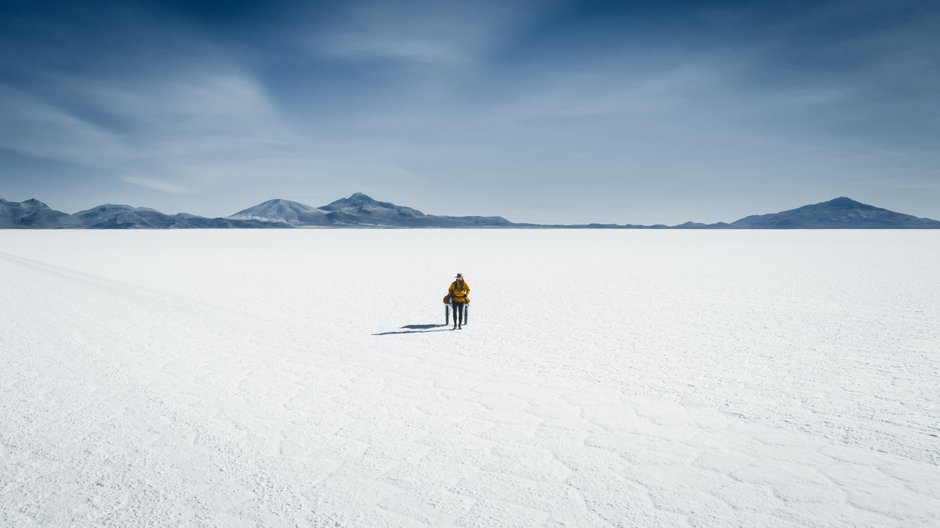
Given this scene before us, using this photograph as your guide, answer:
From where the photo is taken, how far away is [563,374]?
6.82m

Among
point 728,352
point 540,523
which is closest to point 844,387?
point 728,352

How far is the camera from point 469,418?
17.0 feet

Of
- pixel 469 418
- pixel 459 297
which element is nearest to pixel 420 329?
pixel 459 297

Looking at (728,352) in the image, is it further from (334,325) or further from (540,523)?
(334,325)

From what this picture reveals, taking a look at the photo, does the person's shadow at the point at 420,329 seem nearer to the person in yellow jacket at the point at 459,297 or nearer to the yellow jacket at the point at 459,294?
the person in yellow jacket at the point at 459,297

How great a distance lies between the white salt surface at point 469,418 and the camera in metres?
3.54

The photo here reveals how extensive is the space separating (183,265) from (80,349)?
1856 centimetres

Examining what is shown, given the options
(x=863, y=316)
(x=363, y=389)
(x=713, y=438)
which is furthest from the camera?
(x=863, y=316)

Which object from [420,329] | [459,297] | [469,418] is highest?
[459,297]

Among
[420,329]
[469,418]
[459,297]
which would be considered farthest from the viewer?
[420,329]

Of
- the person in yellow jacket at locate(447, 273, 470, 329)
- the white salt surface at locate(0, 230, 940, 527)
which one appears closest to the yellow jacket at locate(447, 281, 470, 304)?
the person in yellow jacket at locate(447, 273, 470, 329)

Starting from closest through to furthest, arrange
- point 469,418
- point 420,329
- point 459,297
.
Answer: point 469,418, point 459,297, point 420,329

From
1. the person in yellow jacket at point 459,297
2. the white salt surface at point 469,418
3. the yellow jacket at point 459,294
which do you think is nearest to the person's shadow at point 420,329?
the white salt surface at point 469,418

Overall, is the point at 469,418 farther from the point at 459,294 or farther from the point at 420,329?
the point at 420,329
